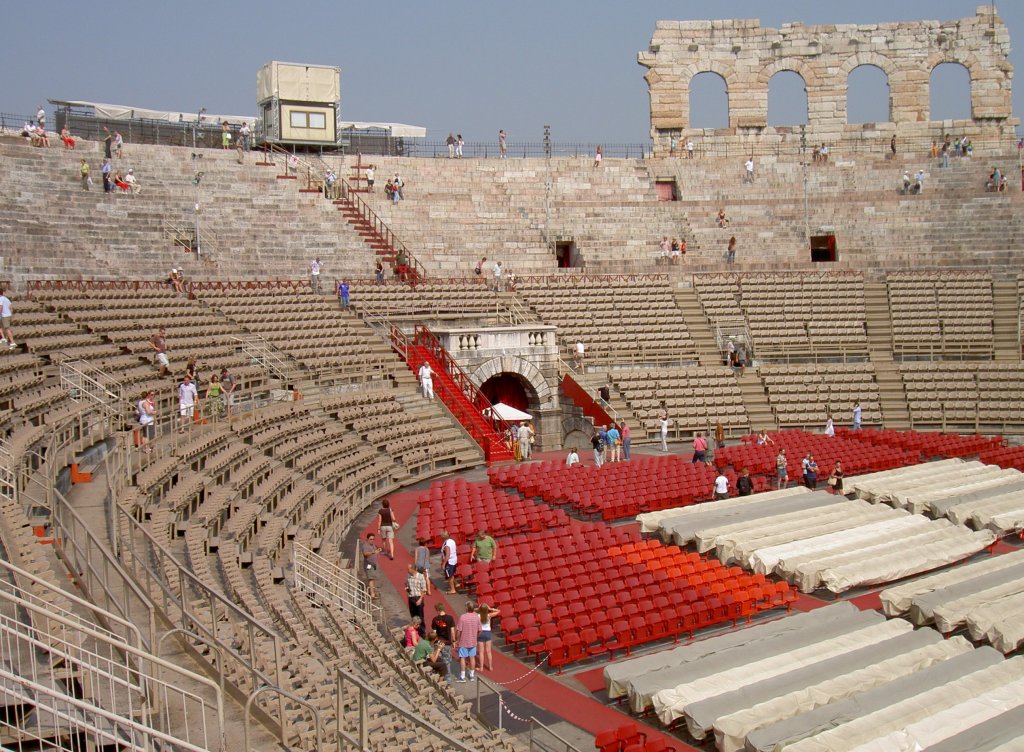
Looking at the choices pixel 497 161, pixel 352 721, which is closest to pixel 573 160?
pixel 497 161

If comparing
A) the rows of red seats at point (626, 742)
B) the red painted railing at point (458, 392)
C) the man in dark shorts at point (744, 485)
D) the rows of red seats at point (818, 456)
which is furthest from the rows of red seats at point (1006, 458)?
the rows of red seats at point (626, 742)

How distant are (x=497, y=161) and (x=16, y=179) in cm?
1972

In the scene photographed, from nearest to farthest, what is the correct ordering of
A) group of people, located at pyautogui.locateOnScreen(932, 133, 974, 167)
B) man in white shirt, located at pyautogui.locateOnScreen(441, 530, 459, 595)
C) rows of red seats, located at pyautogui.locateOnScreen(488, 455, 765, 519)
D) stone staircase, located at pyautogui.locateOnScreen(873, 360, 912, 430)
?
man in white shirt, located at pyautogui.locateOnScreen(441, 530, 459, 595)
rows of red seats, located at pyautogui.locateOnScreen(488, 455, 765, 519)
stone staircase, located at pyautogui.locateOnScreen(873, 360, 912, 430)
group of people, located at pyautogui.locateOnScreen(932, 133, 974, 167)

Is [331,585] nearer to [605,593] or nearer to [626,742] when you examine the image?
[605,593]

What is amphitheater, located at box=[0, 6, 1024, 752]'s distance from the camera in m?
11.2

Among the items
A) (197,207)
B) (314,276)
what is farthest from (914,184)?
(197,207)

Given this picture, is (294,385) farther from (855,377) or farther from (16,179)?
(855,377)

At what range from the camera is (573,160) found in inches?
1775

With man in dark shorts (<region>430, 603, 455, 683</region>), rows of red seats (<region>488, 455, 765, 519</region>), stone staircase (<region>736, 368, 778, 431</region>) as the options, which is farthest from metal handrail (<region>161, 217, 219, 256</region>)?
man in dark shorts (<region>430, 603, 455, 683</region>)

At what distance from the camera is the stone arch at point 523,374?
32.0 meters

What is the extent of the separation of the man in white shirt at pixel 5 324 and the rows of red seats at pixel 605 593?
1109cm

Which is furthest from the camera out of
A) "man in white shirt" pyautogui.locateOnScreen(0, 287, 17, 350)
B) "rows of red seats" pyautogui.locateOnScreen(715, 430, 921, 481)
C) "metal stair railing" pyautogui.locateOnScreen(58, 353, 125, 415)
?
"rows of red seats" pyautogui.locateOnScreen(715, 430, 921, 481)

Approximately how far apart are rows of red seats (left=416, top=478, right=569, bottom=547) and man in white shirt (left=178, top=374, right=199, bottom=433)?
5.21m

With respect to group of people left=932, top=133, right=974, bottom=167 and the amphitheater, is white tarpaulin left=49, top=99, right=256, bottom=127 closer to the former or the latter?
the amphitheater
